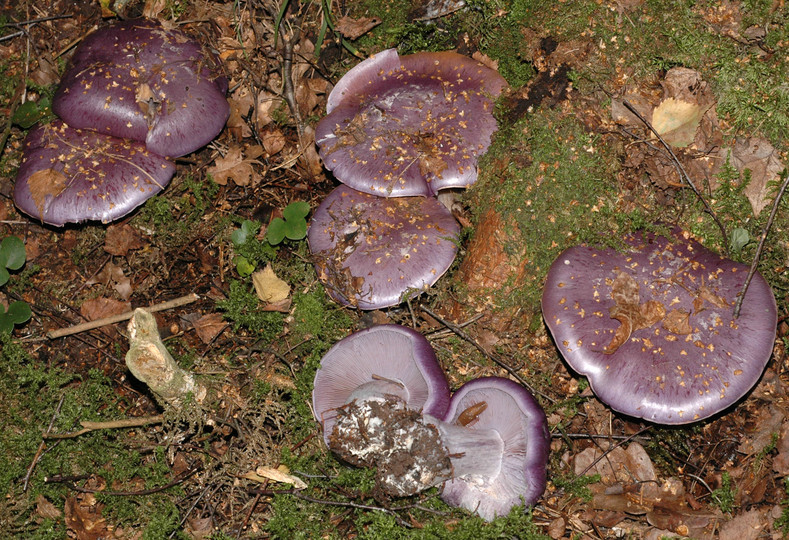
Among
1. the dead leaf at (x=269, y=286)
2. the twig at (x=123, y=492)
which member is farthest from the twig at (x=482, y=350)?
the twig at (x=123, y=492)

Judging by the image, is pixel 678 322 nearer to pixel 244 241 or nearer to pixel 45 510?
pixel 244 241

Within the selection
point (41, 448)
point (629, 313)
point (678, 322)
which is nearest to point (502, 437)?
point (629, 313)

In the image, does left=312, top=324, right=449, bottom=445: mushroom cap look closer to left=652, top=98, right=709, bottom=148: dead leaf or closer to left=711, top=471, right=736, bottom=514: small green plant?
left=711, top=471, right=736, bottom=514: small green plant

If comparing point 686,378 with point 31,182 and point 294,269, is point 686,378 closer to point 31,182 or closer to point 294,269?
point 294,269

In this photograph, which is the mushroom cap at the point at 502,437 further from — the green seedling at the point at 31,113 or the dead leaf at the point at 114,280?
the green seedling at the point at 31,113

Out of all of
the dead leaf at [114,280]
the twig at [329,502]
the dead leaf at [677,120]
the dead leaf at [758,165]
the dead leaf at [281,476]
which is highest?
the dead leaf at [677,120]

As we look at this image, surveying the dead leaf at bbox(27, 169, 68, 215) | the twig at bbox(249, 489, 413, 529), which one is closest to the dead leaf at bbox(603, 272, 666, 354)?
the twig at bbox(249, 489, 413, 529)

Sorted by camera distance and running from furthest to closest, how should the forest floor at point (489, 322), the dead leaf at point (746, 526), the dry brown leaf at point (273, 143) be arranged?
1. the dry brown leaf at point (273, 143)
2. the forest floor at point (489, 322)
3. the dead leaf at point (746, 526)

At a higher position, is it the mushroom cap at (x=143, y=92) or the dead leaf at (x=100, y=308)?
the mushroom cap at (x=143, y=92)
